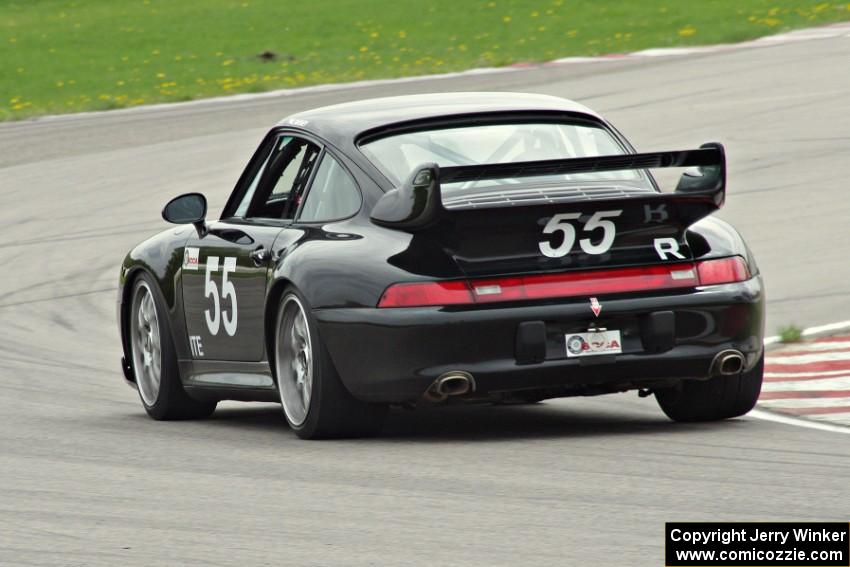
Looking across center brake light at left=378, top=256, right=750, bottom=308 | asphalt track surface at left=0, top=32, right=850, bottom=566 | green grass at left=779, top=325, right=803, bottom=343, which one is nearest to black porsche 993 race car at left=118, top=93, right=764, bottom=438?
center brake light at left=378, top=256, right=750, bottom=308

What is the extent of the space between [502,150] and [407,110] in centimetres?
51

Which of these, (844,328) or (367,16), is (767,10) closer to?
(367,16)

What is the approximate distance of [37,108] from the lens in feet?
106

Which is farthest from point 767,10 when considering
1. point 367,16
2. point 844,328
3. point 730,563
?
point 730,563

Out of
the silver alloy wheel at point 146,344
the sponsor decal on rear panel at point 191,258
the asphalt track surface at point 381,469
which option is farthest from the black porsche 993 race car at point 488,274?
the silver alloy wheel at point 146,344

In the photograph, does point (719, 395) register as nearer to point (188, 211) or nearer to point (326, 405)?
point (326, 405)

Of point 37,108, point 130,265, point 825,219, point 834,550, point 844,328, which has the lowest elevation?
point 37,108

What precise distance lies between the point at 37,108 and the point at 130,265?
77.0 ft

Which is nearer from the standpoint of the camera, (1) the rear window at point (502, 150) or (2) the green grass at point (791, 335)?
(1) the rear window at point (502, 150)

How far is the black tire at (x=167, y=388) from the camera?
9.22m

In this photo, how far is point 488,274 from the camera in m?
7.35

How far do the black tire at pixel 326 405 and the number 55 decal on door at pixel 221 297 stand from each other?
596mm

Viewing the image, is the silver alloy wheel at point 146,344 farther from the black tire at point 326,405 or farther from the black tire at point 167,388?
the black tire at point 326,405

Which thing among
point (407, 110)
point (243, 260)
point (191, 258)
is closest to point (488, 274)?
point (407, 110)
